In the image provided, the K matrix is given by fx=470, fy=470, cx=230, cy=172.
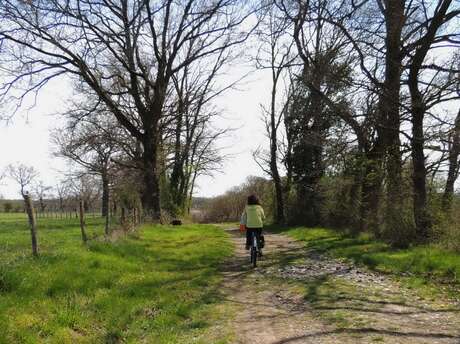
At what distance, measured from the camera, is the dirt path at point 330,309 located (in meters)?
6.62

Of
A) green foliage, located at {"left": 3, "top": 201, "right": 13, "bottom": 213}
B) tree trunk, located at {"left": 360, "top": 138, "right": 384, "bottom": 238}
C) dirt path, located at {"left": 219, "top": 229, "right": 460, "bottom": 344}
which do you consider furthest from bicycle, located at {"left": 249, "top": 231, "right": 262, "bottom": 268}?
green foliage, located at {"left": 3, "top": 201, "right": 13, "bottom": 213}

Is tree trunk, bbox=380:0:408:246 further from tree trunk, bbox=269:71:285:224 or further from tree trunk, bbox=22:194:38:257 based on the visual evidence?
tree trunk, bbox=269:71:285:224

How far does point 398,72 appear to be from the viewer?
52.2 ft

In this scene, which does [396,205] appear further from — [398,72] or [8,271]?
[8,271]

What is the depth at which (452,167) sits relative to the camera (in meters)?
16.1

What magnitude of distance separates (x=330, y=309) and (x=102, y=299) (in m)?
3.97

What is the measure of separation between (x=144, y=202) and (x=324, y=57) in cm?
1634

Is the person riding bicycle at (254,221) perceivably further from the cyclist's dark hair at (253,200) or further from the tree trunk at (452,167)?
the tree trunk at (452,167)

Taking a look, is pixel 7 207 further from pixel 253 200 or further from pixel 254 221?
pixel 254 221

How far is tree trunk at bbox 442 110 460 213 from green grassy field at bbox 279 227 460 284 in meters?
2.04

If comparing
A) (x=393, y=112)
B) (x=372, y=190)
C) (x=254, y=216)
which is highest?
(x=393, y=112)

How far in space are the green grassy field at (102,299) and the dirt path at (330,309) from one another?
2.43ft

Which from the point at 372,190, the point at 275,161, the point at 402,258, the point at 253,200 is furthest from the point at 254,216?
the point at 275,161

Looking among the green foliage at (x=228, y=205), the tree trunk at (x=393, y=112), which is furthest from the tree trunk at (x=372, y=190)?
the green foliage at (x=228, y=205)
